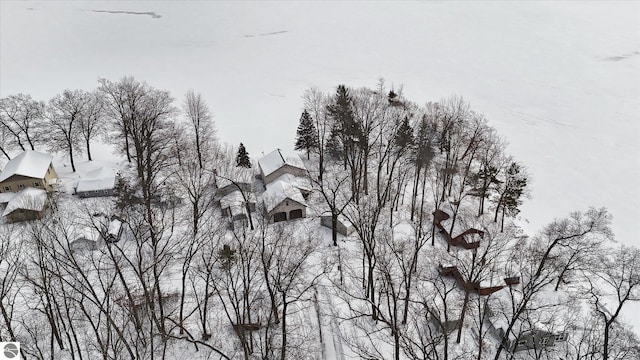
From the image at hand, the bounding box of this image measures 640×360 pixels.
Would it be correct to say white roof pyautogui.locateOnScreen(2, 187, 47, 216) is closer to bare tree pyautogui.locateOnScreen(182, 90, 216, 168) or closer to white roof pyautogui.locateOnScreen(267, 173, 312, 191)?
bare tree pyautogui.locateOnScreen(182, 90, 216, 168)

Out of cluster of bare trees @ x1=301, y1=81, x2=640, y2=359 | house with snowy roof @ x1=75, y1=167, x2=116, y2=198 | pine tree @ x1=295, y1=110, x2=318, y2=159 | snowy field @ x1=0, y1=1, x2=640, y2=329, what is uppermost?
snowy field @ x1=0, y1=1, x2=640, y2=329

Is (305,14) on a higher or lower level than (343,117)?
higher

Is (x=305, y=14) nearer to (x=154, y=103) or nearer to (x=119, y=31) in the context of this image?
(x=119, y=31)

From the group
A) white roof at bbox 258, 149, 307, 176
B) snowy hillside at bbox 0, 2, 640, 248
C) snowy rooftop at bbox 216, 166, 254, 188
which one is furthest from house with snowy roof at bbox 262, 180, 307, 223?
snowy hillside at bbox 0, 2, 640, 248

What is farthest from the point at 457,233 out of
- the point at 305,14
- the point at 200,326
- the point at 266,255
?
the point at 305,14

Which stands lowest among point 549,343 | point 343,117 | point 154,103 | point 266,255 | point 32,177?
point 549,343

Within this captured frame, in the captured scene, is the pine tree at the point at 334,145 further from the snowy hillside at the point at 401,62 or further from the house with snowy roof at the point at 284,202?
the snowy hillside at the point at 401,62

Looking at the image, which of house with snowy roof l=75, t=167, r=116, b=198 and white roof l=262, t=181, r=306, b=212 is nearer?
white roof l=262, t=181, r=306, b=212
